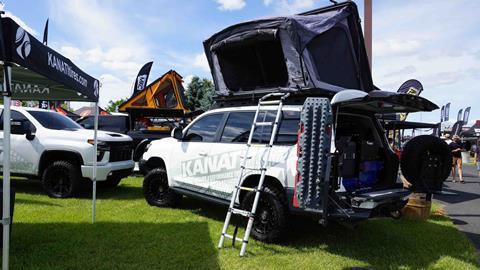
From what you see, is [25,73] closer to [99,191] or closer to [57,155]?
[57,155]

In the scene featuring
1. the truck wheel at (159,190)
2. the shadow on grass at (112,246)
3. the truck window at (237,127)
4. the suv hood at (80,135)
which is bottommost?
the shadow on grass at (112,246)

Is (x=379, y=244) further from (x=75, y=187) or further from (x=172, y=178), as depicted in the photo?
(x=75, y=187)

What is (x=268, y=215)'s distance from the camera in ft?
18.0

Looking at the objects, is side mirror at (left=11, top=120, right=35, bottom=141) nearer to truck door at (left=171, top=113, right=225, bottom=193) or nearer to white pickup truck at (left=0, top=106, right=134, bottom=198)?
white pickup truck at (left=0, top=106, right=134, bottom=198)

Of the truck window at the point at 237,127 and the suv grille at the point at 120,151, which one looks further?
the suv grille at the point at 120,151

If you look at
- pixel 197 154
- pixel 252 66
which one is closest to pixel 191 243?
pixel 197 154

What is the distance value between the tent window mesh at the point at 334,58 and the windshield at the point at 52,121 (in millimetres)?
5768

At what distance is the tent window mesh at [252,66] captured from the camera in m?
6.97

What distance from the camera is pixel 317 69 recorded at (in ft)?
19.9

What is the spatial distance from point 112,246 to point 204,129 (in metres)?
2.49

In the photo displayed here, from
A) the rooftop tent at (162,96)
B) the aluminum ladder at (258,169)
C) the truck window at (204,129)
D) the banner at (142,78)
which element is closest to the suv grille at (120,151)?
the truck window at (204,129)

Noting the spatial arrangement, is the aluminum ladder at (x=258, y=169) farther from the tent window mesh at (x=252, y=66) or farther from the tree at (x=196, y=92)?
the tree at (x=196, y=92)

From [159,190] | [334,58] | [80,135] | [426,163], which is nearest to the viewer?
[426,163]

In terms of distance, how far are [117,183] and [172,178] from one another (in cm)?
323
